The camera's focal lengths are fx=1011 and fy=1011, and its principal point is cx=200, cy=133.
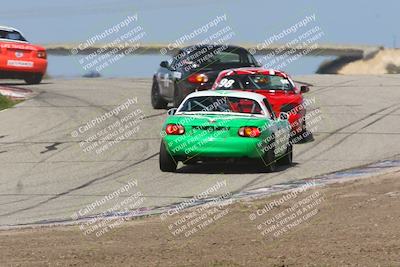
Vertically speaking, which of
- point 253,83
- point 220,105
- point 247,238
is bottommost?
point 253,83

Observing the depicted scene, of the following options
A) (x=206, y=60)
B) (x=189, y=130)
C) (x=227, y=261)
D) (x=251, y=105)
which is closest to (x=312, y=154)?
(x=251, y=105)

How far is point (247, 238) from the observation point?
9.08 metres

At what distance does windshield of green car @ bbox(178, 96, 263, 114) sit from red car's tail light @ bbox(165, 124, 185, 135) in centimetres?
64

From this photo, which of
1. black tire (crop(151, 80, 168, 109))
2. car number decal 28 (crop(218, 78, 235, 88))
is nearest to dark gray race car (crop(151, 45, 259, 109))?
black tire (crop(151, 80, 168, 109))

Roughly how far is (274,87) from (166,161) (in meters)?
4.43

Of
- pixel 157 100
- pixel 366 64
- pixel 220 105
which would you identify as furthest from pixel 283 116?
pixel 366 64

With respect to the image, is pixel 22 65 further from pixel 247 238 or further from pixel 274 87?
pixel 247 238

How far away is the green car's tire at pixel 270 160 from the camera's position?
563 inches

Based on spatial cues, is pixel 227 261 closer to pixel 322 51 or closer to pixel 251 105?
pixel 251 105

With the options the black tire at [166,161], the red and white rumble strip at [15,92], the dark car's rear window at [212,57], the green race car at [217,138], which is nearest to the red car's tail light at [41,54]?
the red and white rumble strip at [15,92]

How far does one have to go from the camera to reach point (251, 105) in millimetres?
15172

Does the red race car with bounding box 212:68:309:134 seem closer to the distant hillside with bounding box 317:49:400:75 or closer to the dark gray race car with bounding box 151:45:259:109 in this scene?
the dark gray race car with bounding box 151:45:259:109

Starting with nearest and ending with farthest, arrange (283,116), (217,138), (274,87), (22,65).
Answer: (217,138), (283,116), (274,87), (22,65)

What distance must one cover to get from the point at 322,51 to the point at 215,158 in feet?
234
